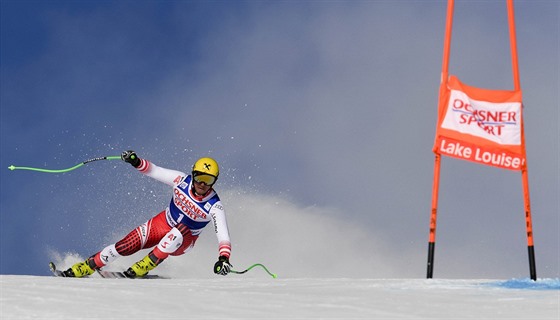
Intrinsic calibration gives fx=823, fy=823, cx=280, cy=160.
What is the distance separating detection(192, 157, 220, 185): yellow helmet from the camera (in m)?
10.7

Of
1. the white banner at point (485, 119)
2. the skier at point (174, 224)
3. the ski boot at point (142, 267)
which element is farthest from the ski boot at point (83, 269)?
the white banner at point (485, 119)

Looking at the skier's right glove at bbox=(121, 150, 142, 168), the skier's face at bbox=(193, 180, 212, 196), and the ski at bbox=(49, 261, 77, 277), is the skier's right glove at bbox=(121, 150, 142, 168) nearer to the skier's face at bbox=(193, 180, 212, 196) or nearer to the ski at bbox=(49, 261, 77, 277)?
the skier's face at bbox=(193, 180, 212, 196)

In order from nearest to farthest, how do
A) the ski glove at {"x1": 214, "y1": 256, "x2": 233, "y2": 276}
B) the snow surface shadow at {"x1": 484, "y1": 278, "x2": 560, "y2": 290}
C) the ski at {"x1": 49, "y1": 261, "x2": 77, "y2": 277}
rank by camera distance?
the snow surface shadow at {"x1": 484, "y1": 278, "x2": 560, "y2": 290}
the ski glove at {"x1": 214, "y1": 256, "x2": 233, "y2": 276}
the ski at {"x1": 49, "y1": 261, "x2": 77, "y2": 277}

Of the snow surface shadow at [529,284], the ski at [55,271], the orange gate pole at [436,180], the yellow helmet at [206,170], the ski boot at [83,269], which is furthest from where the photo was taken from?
the ski boot at [83,269]

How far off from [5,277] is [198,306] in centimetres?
276

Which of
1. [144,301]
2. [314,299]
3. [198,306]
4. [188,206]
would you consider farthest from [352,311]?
[188,206]

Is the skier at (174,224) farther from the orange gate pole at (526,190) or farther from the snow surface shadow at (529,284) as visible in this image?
the orange gate pole at (526,190)

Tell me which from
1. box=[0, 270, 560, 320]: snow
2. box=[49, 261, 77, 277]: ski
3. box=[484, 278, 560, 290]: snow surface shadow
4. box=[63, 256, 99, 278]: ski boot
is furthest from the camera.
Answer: box=[63, 256, 99, 278]: ski boot

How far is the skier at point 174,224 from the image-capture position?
1077cm

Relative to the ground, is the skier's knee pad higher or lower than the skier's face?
lower

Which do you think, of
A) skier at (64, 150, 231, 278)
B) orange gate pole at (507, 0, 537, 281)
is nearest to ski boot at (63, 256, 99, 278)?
skier at (64, 150, 231, 278)

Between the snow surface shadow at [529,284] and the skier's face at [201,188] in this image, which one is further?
the skier's face at [201,188]

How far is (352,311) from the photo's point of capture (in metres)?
6.94

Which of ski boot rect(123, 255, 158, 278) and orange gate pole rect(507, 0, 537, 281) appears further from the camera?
ski boot rect(123, 255, 158, 278)
